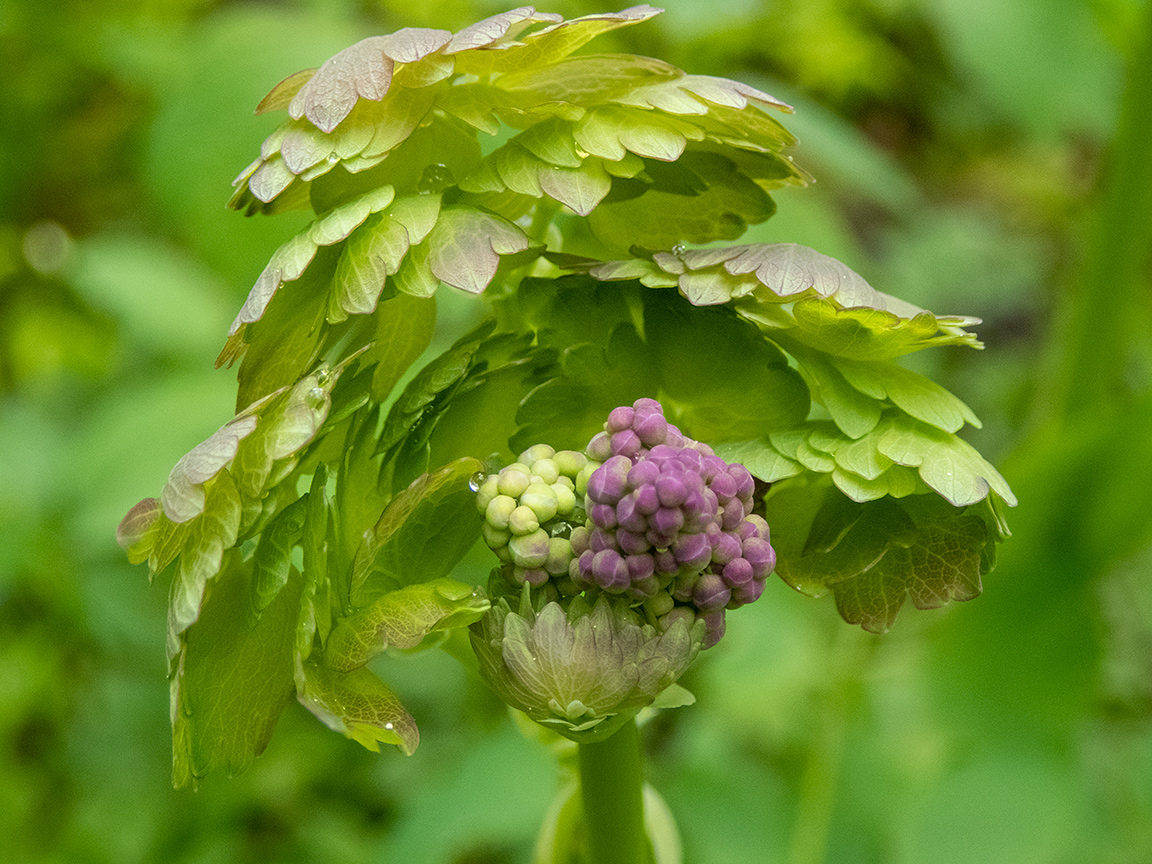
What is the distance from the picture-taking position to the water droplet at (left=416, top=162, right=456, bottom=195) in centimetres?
56

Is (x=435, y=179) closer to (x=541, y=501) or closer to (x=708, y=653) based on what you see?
(x=541, y=501)

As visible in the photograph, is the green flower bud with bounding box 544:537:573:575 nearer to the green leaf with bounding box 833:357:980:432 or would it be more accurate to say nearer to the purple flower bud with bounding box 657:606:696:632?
the purple flower bud with bounding box 657:606:696:632

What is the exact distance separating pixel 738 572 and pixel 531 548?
85mm

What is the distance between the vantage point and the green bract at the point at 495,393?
0.49 meters

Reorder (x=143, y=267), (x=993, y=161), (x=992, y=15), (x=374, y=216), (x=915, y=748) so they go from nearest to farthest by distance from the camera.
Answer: (x=374, y=216) → (x=915, y=748) → (x=992, y=15) → (x=143, y=267) → (x=993, y=161)

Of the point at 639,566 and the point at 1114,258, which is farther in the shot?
the point at 1114,258

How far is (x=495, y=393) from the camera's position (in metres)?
0.54

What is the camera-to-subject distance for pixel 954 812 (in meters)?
1.32

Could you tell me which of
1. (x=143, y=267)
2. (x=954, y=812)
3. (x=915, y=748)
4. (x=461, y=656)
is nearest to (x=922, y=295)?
(x=915, y=748)

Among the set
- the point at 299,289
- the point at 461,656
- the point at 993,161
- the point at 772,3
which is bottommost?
the point at 993,161

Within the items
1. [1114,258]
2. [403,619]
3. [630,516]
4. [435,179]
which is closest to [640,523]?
[630,516]

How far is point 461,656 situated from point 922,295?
196 centimetres

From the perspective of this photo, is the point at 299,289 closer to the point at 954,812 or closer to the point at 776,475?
the point at 776,475

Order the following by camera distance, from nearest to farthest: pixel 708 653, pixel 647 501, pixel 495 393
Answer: pixel 647 501
pixel 495 393
pixel 708 653
